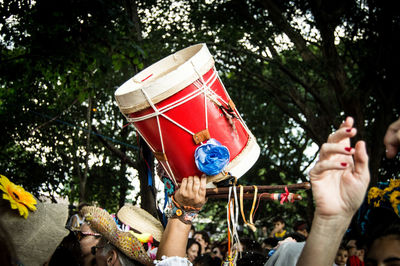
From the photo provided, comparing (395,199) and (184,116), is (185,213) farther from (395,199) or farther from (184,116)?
(395,199)

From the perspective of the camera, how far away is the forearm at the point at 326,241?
70.8 inches

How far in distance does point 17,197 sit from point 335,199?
1.76 m

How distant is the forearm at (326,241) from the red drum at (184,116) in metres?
0.93

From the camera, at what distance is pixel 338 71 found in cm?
847

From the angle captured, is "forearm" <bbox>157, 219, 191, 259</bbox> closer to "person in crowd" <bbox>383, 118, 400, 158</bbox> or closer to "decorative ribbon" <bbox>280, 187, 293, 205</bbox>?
"decorative ribbon" <bbox>280, 187, 293, 205</bbox>

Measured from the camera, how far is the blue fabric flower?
2553mm

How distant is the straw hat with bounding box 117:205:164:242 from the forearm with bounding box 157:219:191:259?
1.51 metres

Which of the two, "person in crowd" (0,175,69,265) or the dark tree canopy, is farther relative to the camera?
the dark tree canopy

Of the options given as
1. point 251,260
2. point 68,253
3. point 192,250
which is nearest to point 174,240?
point 68,253

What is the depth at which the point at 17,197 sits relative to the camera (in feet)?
7.85

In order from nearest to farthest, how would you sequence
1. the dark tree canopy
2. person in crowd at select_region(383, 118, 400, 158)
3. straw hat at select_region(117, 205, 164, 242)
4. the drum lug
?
person in crowd at select_region(383, 118, 400, 158), the drum lug, straw hat at select_region(117, 205, 164, 242), the dark tree canopy

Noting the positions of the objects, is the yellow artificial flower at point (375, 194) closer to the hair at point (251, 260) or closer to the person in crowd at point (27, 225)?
the person in crowd at point (27, 225)

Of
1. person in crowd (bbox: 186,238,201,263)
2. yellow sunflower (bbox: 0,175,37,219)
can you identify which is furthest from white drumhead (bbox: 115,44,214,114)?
person in crowd (bbox: 186,238,201,263)

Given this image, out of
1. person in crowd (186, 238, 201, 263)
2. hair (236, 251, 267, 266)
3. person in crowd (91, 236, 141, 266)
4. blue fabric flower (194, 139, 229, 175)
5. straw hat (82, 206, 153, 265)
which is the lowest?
person in crowd (186, 238, 201, 263)
